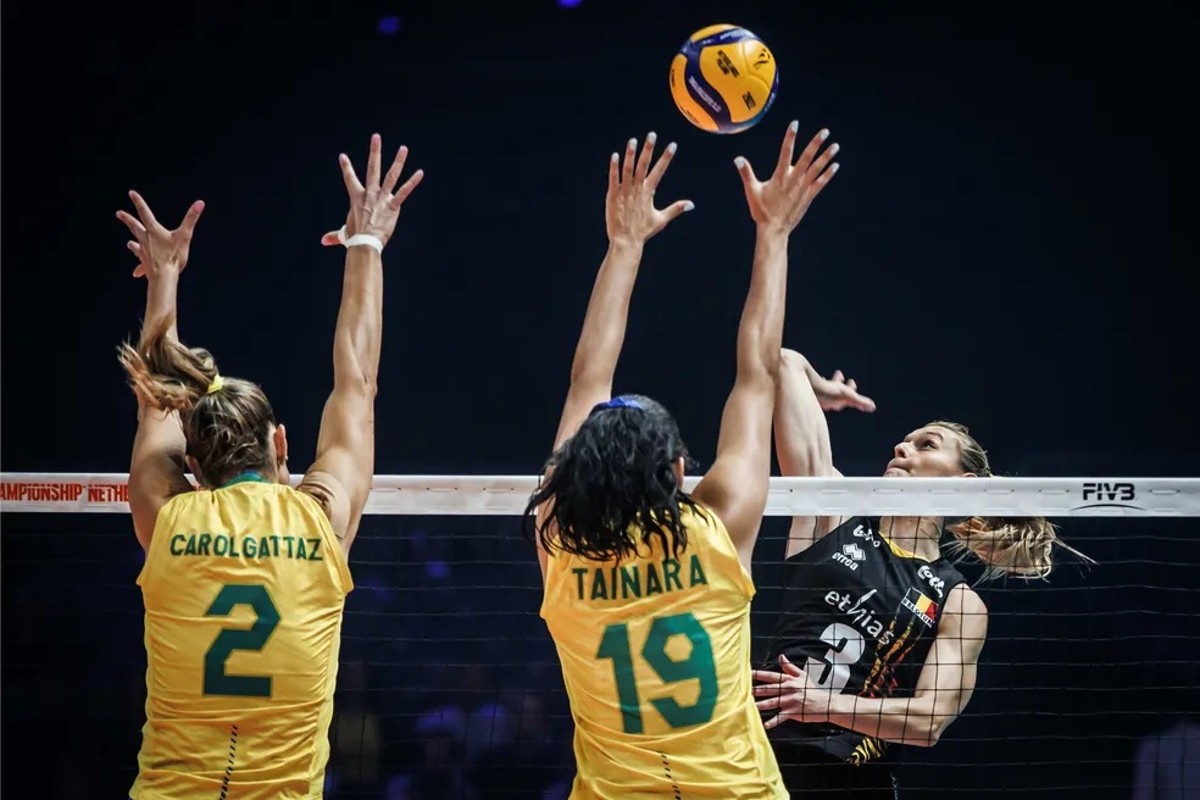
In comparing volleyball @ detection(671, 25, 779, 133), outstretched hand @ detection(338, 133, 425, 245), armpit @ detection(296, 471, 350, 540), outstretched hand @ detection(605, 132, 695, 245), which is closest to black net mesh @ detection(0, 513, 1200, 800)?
volleyball @ detection(671, 25, 779, 133)

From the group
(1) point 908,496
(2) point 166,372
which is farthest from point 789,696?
(2) point 166,372

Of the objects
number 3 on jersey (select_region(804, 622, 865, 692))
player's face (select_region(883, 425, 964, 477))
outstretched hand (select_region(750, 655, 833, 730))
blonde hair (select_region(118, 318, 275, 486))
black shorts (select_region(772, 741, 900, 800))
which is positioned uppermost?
player's face (select_region(883, 425, 964, 477))

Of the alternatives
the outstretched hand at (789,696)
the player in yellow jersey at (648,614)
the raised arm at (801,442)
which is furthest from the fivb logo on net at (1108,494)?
the player in yellow jersey at (648,614)

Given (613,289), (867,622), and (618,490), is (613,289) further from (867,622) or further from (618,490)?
(867,622)

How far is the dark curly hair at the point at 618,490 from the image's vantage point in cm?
280

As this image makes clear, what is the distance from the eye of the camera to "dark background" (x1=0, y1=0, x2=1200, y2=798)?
7273 millimetres

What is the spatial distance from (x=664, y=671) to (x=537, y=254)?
492cm

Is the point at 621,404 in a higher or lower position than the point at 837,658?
higher

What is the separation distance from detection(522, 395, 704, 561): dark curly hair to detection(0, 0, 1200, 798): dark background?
443cm

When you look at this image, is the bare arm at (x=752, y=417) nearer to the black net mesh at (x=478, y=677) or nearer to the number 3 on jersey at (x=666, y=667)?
the number 3 on jersey at (x=666, y=667)

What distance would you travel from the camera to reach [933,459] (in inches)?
192

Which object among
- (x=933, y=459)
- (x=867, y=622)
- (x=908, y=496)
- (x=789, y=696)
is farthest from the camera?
(x=933, y=459)

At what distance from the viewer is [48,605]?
7.30 metres

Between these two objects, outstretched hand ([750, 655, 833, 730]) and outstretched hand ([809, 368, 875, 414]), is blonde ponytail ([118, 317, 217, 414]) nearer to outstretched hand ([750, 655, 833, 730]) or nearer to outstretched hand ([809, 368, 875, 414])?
outstretched hand ([750, 655, 833, 730])
